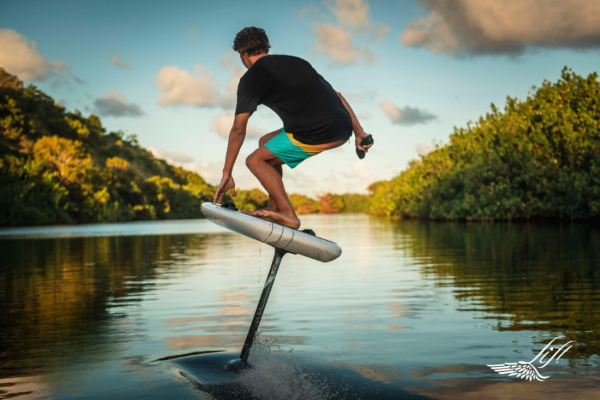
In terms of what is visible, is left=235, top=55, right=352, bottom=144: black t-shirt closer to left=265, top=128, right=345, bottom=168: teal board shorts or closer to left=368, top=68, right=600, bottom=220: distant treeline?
left=265, top=128, right=345, bottom=168: teal board shorts

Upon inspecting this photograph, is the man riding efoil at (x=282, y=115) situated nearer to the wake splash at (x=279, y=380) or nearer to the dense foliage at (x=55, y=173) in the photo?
the wake splash at (x=279, y=380)

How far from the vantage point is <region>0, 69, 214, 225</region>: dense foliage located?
230 feet

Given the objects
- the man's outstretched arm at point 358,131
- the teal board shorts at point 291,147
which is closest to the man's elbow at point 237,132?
the teal board shorts at point 291,147

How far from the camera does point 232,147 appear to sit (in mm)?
5148

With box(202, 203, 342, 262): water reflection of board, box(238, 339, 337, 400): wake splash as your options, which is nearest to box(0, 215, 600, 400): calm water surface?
box(238, 339, 337, 400): wake splash

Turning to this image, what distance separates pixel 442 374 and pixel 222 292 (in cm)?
678

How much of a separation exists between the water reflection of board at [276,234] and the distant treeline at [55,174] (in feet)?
216

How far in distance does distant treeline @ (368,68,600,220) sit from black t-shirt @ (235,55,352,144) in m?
37.7

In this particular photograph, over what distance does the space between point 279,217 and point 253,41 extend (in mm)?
1420

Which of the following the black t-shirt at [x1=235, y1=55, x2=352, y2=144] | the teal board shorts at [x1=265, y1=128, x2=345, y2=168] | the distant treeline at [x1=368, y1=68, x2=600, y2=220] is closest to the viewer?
the black t-shirt at [x1=235, y1=55, x2=352, y2=144]

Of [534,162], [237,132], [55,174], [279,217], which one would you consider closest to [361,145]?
[279,217]

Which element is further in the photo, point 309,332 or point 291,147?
point 309,332

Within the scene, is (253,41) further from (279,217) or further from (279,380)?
(279,380)

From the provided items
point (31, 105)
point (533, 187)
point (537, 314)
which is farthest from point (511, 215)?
point (31, 105)
